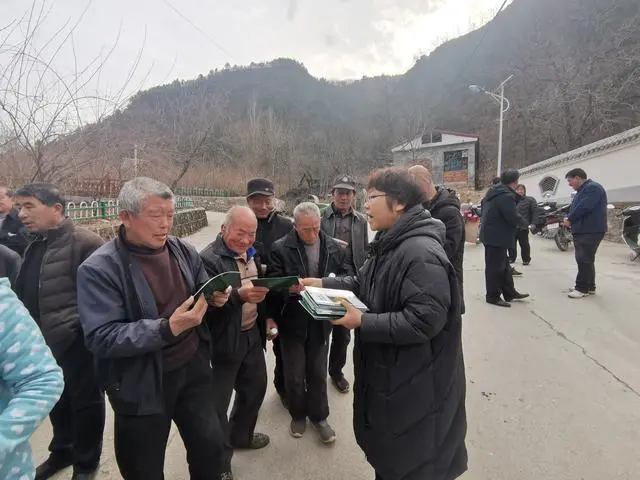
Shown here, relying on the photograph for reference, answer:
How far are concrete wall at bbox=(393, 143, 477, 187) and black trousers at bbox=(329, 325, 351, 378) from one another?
3086 cm

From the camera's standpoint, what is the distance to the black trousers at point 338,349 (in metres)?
2.97

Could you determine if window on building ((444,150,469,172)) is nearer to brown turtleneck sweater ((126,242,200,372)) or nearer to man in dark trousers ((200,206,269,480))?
man in dark trousers ((200,206,269,480))

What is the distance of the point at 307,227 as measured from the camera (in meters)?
2.41

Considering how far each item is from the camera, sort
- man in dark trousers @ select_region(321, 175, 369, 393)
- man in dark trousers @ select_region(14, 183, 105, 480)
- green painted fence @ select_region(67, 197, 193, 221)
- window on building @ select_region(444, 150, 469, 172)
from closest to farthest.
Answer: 1. man in dark trousers @ select_region(14, 183, 105, 480)
2. man in dark trousers @ select_region(321, 175, 369, 393)
3. green painted fence @ select_region(67, 197, 193, 221)
4. window on building @ select_region(444, 150, 469, 172)

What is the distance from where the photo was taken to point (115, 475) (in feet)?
6.79

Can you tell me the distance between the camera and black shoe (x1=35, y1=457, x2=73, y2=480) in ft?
6.66

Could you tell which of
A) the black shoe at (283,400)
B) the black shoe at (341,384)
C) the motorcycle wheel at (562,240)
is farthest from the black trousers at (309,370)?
the motorcycle wheel at (562,240)

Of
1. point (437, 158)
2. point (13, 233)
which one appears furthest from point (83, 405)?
point (437, 158)

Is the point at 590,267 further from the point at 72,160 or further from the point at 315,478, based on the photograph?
the point at 72,160

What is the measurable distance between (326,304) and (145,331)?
748 millimetres

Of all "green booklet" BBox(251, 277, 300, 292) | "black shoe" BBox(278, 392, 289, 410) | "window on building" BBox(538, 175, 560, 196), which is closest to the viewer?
"green booklet" BBox(251, 277, 300, 292)

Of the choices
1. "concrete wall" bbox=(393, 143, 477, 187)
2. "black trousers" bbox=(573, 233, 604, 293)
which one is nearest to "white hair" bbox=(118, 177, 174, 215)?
"black trousers" bbox=(573, 233, 604, 293)

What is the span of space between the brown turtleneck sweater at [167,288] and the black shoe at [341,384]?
1.64 m

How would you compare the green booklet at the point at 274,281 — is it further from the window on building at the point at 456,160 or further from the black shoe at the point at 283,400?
the window on building at the point at 456,160
